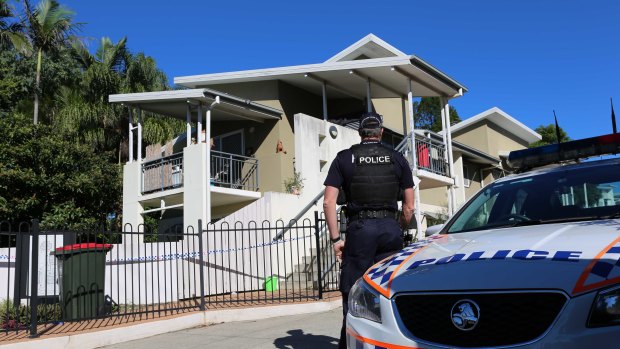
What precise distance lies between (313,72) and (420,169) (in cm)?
394

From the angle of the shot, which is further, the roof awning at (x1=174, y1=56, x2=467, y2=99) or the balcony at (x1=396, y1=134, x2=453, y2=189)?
the balcony at (x1=396, y1=134, x2=453, y2=189)

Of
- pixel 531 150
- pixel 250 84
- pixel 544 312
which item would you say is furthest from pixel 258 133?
pixel 544 312

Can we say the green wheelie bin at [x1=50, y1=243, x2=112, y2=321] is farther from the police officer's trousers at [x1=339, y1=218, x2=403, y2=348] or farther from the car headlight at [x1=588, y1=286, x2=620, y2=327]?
the car headlight at [x1=588, y1=286, x2=620, y2=327]

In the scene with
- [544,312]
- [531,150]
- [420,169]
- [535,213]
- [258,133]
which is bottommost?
[544,312]

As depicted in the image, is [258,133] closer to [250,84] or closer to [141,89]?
[250,84]

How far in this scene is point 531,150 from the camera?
13.8ft

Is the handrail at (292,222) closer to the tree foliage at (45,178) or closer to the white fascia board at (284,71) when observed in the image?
the white fascia board at (284,71)

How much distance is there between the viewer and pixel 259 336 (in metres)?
6.39

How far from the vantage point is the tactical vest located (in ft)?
13.0

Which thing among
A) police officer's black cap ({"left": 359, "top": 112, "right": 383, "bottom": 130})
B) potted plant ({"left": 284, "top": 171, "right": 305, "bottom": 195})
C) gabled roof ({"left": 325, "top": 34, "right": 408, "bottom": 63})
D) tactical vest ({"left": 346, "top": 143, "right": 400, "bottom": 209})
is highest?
gabled roof ({"left": 325, "top": 34, "right": 408, "bottom": 63})

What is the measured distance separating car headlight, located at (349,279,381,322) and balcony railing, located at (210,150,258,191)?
11.6 m

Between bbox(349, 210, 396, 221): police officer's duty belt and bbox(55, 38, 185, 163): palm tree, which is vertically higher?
bbox(55, 38, 185, 163): palm tree

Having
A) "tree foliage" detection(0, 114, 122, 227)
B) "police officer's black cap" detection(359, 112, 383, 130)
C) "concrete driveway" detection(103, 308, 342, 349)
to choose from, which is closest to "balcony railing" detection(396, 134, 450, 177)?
"concrete driveway" detection(103, 308, 342, 349)

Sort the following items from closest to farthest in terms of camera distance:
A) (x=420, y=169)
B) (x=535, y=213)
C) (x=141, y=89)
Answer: (x=535, y=213) → (x=420, y=169) → (x=141, y=89)
